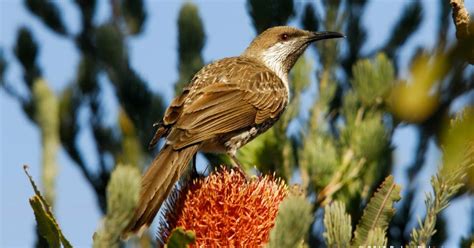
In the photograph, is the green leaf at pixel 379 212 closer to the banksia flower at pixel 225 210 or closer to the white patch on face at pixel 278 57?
the banksia flower at pixel 225 210

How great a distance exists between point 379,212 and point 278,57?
4.57 m

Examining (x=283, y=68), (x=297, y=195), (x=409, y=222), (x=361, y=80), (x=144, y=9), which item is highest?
(x=144, y=9)

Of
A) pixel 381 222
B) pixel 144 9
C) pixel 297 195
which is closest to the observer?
pixel 297 195

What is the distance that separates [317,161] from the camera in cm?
445

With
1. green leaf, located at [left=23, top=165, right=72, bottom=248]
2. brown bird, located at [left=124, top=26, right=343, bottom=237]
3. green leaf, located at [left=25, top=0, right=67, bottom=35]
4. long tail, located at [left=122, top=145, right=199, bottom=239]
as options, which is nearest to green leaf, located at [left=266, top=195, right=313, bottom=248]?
green leaf, located at [left=23, top=165, right=72, bottom=248]

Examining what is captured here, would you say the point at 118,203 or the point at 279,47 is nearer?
the point at 118,203

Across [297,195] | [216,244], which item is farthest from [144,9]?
[297,195]

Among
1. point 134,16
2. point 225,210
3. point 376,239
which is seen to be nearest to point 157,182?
point 225,210

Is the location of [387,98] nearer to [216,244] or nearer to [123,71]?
A: [123,71]

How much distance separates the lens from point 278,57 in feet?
23.1

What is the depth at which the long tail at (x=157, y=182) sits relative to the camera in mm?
3723

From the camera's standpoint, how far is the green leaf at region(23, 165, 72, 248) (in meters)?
2.60

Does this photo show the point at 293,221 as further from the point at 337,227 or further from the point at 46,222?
the point at 46,222

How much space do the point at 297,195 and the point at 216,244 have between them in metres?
1.33
